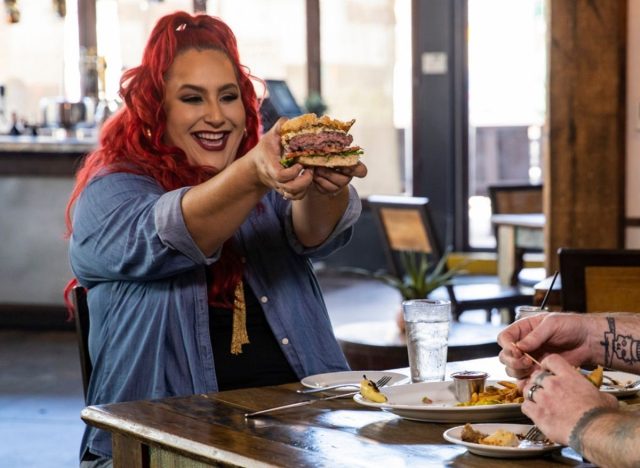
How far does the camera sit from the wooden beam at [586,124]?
430 cm

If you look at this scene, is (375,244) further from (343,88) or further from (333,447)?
(333,447)

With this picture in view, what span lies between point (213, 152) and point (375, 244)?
741 cm

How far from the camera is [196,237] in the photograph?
7.67 feet

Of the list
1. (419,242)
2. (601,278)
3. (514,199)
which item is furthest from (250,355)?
(514,199)

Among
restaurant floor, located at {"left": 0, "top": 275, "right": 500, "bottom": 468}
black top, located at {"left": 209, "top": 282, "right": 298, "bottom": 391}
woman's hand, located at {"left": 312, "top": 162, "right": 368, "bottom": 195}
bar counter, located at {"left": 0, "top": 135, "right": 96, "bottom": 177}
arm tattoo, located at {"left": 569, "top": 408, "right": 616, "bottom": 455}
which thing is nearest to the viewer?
arm tattoo, located at {"left": 569, "top": 408, "right": 616, "bottom": 455}

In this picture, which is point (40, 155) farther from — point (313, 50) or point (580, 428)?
point (580, 428)

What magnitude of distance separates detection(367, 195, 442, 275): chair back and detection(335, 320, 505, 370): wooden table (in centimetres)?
78

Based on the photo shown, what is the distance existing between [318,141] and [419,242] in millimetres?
2957

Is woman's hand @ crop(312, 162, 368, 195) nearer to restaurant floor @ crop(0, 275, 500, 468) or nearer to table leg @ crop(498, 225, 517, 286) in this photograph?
restaurant floor @ crop(0, 275, 500, 468)

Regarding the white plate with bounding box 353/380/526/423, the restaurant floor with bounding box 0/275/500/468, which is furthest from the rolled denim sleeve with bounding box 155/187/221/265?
the restaurant floor with bounding box 0/275/500/468

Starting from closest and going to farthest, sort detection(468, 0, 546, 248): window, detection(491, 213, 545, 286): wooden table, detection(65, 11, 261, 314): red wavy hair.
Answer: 1. detection(65, 11, 261, 314): red wavy hair
2. detection(491, 213, 545, 286): wooden table
3. detection(468, 0, 546, 248): window

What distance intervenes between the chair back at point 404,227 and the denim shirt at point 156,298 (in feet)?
7.93

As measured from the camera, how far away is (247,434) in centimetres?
178

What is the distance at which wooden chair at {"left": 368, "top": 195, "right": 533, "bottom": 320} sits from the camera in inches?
197
